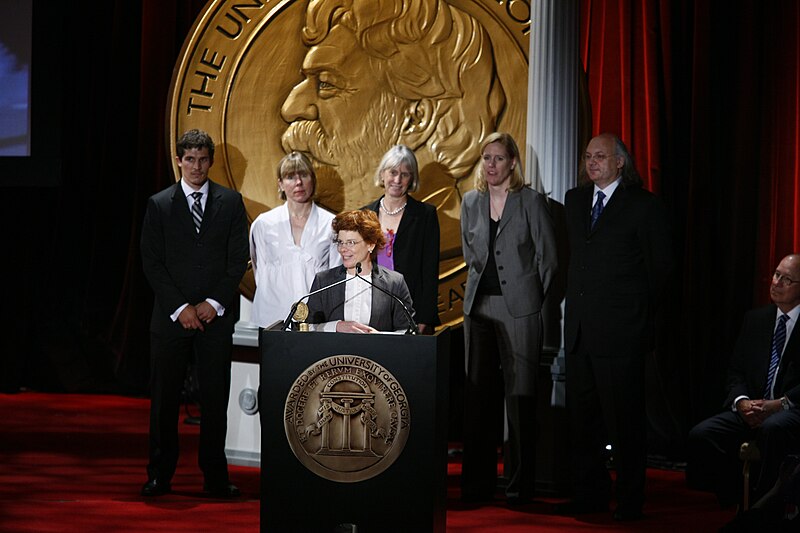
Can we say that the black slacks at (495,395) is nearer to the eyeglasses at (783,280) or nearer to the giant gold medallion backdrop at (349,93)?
the giant gold medallion backdrop at (349,93)

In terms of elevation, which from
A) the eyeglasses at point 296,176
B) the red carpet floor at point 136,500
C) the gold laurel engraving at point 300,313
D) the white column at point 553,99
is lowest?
the red carpet floor at point 136,500

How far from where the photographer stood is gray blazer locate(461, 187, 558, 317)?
4621 millimetres

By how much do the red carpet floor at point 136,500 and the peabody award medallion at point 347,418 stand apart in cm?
93

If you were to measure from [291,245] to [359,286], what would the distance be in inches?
48.4

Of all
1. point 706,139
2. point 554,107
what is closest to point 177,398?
point 554,107

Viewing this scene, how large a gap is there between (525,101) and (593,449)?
179 cm

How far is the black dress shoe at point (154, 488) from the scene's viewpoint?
457 centimetres

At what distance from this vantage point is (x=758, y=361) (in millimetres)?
4535

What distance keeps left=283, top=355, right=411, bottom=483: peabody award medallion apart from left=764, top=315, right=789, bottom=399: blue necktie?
1.88m

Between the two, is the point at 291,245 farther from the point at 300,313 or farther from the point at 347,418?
the point at 347,418

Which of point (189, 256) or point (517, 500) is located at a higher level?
point (189, 256)

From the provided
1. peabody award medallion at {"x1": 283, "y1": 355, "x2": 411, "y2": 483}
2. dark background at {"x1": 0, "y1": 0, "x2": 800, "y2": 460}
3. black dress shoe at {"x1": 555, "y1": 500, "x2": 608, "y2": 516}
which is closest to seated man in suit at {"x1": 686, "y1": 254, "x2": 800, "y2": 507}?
black dress shoe at {"x1": 555, "y1": 500, "x2": 608, "y2": 516}

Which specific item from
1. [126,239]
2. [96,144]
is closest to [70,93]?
[96,144]

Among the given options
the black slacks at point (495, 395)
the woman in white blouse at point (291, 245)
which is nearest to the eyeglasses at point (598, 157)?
the black slacks at point (495, 395)
